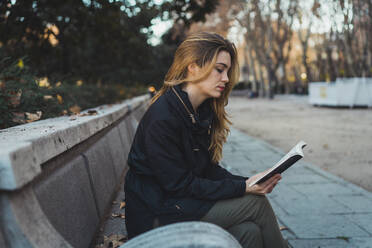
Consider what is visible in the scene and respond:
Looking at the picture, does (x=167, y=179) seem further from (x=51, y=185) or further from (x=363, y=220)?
(x=363, y=220)

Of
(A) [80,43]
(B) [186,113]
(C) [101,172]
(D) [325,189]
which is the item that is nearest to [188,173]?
(B) [186,113]

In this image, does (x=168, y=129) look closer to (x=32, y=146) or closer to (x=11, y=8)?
(x=32, y=146)

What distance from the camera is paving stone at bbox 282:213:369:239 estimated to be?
10.4 ft

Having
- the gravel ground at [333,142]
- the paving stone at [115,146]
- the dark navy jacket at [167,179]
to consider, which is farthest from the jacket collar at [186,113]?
the gravel ground at [333,142]

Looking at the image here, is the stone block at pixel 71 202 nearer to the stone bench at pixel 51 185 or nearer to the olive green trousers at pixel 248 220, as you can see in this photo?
the stone bench at pixel 51 185

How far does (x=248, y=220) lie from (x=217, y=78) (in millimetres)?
860

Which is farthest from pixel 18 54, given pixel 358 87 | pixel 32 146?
pixel 358 87

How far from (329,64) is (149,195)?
2147 cm

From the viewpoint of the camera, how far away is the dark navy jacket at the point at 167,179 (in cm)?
199

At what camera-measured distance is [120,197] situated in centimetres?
396

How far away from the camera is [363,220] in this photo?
11.4 feet

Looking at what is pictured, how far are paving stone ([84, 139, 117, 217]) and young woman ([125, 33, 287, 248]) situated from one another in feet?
2.25

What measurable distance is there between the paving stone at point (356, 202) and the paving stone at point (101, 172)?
8.13 ft

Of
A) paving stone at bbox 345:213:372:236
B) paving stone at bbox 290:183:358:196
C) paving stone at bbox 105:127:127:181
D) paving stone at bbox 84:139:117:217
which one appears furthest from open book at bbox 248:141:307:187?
paving stone at bbox 290:183:358:196
